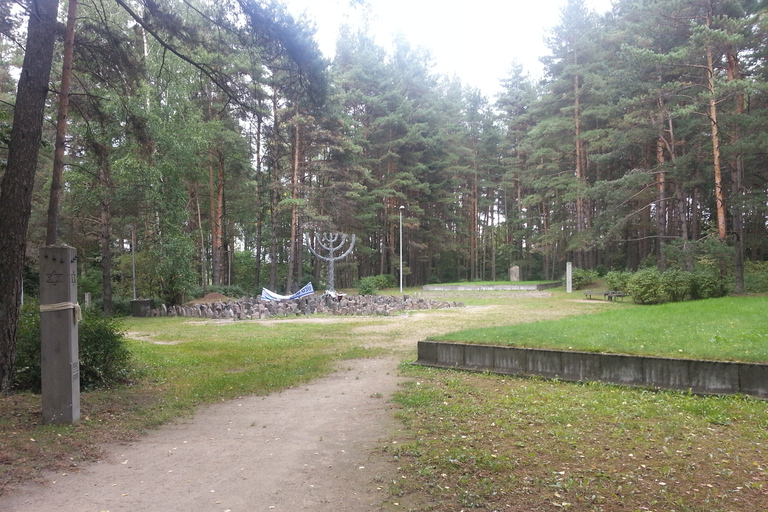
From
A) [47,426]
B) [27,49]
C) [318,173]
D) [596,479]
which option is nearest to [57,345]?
[47,426]

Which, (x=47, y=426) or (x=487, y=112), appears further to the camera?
A: (x=487, y=112)

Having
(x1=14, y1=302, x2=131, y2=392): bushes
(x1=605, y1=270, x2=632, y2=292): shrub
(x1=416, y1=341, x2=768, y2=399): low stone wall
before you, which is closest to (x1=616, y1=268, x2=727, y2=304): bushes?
(x1=605, y1=270, x2=632, y2=292): shrub

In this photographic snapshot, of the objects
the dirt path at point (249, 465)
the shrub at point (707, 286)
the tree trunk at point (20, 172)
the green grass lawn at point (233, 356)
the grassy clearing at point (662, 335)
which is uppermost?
the tree trunk at point (20, 172)

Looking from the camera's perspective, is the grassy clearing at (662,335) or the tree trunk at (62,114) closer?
the grassy clearing at (662,335)

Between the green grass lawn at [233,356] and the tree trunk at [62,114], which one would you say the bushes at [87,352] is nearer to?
the green grass lawn at [233,356]

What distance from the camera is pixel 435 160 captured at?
40.6m

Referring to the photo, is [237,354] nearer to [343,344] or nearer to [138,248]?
[343,344]

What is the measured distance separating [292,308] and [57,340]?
14.8 meters

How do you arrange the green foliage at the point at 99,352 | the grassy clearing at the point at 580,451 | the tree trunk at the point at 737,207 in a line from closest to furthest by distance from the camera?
the grassy clearing at the point at 580,451, the green foliage at the point at 99,352, the tree trunk at the point at 737,207

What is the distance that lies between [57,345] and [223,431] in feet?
6.07

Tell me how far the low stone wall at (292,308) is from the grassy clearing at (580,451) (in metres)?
12.9

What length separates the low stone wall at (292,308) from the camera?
18.5 m

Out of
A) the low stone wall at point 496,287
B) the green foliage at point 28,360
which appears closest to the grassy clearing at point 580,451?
the green foliage at point 28,360

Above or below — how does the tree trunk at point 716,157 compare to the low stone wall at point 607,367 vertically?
above
